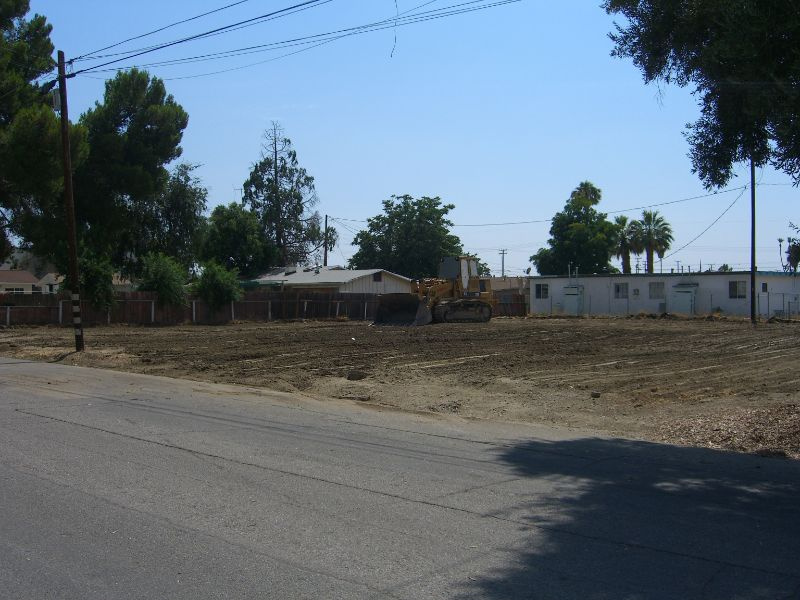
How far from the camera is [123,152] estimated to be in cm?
4481

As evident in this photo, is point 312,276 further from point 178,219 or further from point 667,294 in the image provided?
point 667,294

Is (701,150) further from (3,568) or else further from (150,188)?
(150,188)

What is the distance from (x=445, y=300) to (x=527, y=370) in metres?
21.2

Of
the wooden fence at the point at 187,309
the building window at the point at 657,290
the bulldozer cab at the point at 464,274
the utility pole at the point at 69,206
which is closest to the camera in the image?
the utility pole at the point at 69,206

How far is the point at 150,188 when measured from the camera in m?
45.1

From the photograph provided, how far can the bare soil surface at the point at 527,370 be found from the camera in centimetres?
1286

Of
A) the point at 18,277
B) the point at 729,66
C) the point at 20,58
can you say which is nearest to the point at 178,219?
the point at 20,58

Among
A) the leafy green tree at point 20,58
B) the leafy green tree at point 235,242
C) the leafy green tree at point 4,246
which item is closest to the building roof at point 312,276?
the leafy green tree at point 235,242

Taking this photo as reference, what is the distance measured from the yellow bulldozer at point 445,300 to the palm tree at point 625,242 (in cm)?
3423

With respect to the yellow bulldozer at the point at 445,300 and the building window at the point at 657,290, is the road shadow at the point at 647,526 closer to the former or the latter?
the yellow bulldozer at the point at 445,300

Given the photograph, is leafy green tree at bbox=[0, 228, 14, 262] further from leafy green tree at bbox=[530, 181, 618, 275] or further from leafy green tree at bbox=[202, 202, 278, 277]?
leafy green tree at bbox=[530, 181, 618, 275]

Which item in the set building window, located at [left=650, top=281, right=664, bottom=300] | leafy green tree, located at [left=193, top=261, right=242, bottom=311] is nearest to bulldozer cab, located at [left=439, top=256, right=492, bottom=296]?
leafy green tree, located at [left=193, top=261, right=242, bottom=311]

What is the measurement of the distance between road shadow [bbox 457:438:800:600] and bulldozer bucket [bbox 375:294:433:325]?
2899 centimetres

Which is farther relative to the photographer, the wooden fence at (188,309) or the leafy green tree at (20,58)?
the wooden fence at (188,309)
